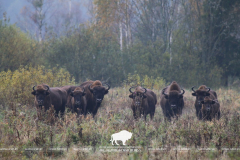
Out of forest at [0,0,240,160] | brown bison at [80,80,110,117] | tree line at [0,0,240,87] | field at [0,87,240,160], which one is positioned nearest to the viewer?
field at [0,87,240,160]

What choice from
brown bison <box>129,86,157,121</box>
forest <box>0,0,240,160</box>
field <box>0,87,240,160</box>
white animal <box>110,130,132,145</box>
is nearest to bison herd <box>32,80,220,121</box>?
brown bison <box>129,86,157,121</box>

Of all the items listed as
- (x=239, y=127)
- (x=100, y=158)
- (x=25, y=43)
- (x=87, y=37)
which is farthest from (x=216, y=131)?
(x=87, y=37)

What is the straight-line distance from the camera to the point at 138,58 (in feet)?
88.2

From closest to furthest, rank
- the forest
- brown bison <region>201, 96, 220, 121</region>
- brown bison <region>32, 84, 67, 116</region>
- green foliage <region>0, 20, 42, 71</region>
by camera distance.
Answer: brown bison <region>32, 84, 67, 116</region> → brown bison <region>201, 96, 220, 121</region> → the forest → green foliage <region>0, 20, 42, 71</region>

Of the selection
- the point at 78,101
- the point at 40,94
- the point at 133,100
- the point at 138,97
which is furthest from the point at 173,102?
the point at 40,94

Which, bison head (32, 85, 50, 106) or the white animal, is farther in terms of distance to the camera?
bison head (32, 85, 50, 106)

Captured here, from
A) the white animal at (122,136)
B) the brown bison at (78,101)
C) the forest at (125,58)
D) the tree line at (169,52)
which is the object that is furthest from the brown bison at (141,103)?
the tree line at (169,52)

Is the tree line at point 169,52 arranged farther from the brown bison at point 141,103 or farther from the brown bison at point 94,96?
the brown bison at point 141,103

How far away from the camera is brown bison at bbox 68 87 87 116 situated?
38.9 feet

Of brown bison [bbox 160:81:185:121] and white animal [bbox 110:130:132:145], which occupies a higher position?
brown bison [bbox 160:81:185:121]

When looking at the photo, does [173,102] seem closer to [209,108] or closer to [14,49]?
[209,108]

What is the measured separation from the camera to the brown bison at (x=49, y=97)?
35.6 ft

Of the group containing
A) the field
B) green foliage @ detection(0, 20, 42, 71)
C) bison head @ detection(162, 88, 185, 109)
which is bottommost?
the field

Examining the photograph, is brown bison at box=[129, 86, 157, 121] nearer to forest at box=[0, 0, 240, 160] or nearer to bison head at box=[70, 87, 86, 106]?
forest at box=[0, 0, 240, 160]
